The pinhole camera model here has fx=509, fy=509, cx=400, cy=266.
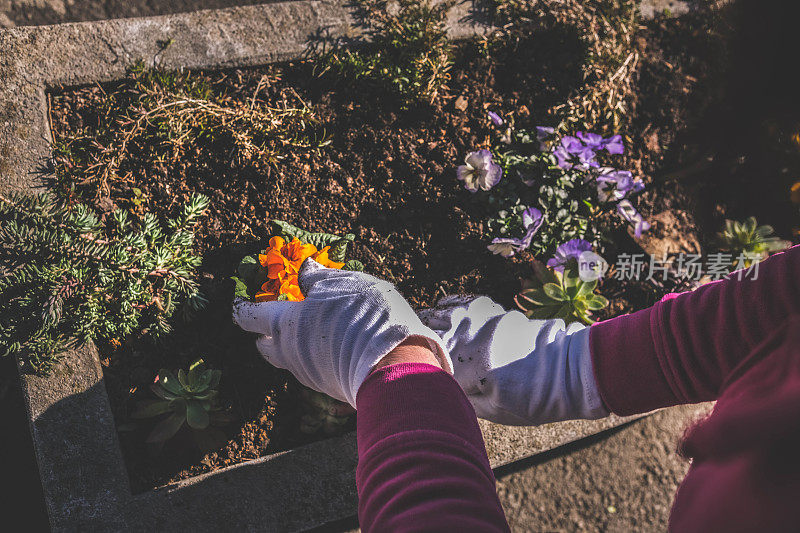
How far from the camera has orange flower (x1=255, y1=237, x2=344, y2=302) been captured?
A: 148 centimetres

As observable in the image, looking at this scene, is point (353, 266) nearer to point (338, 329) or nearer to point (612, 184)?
point (338, 329)

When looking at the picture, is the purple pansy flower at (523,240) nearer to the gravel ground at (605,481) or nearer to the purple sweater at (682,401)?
the purple sweater at (682,401)

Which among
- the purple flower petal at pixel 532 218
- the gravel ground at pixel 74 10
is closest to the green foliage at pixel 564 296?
the purple flower petal at pixel 532 218

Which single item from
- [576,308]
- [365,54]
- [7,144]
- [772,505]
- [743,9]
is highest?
[365,54]

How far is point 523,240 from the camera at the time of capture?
1.84 metres

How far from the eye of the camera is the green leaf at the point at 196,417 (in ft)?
4.99

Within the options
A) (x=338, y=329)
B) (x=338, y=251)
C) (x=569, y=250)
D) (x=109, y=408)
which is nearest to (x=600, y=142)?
(x=569, y=250)

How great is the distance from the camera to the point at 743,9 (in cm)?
61

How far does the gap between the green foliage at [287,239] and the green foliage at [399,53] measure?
0.63 metres

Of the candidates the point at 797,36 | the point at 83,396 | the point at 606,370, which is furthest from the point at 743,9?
the point at 83,396

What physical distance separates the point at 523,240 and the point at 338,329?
971 mm

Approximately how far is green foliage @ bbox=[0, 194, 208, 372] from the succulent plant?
0.48 meters

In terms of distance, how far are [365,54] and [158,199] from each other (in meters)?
0.93

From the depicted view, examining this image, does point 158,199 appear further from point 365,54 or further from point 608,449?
point 608,449
